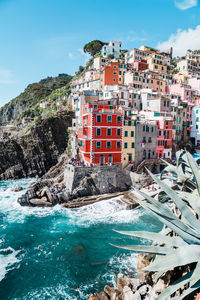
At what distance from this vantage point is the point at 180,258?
15.1 ft

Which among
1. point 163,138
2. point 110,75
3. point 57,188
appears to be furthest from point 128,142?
point 110,75

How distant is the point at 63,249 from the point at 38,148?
3701 centimetres

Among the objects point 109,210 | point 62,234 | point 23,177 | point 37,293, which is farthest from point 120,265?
point 23,177

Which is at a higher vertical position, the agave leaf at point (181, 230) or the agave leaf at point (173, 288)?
the agave leaf at point (181, 230)

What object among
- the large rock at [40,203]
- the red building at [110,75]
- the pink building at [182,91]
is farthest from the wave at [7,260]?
the pink building at [182,91]

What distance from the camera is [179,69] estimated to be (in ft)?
253

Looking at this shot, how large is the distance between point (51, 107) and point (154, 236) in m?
64.5

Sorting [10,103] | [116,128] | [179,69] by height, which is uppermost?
[179,69]

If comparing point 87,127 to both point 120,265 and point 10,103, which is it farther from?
point 10,103

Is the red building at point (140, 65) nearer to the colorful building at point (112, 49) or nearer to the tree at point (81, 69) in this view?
the colorful building at point (112, 49)

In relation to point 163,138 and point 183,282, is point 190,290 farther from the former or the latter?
point 163,138

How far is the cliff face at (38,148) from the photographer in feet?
166

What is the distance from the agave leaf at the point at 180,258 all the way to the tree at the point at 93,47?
95833 mm

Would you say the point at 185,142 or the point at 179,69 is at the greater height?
the point at 179,69
